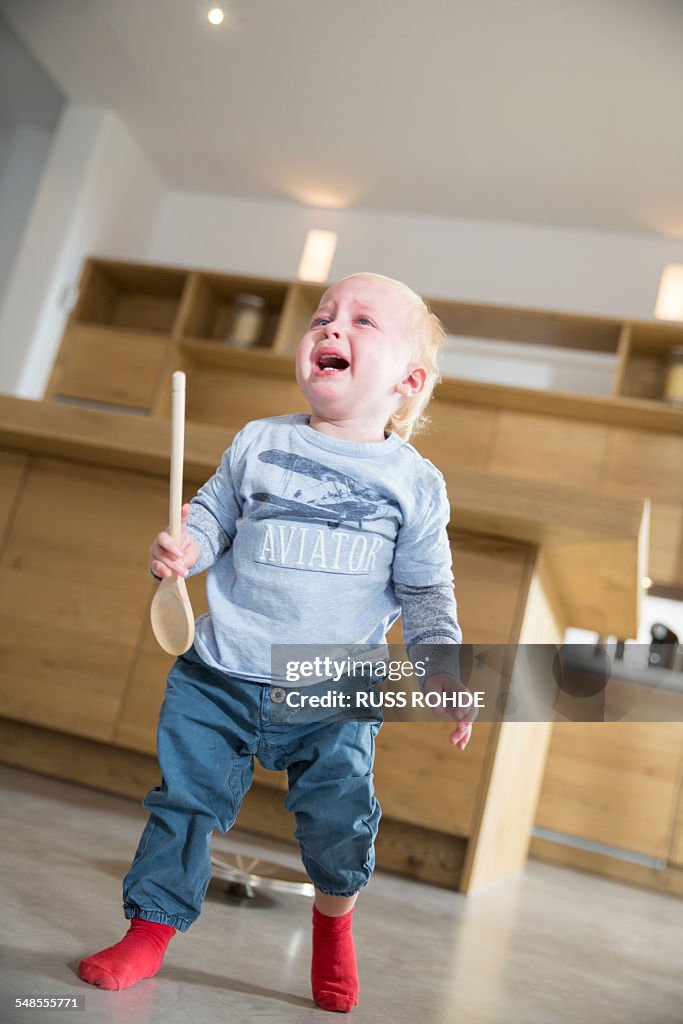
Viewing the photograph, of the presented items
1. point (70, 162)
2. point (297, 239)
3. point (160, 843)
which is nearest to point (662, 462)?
point (297, 239)

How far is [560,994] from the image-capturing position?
805 millimetres

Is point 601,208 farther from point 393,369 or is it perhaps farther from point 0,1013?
point 0,1013

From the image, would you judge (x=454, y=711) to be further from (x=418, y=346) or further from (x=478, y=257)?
(x=478, y=257)

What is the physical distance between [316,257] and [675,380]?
0.99 meters

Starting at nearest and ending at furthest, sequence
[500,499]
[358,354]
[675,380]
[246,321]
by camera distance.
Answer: [358,354], [500,499], [675,380], [246,321]

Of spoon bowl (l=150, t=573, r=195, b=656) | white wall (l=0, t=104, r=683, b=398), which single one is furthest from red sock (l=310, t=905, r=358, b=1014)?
white wall (l=0, t=104, r=683, b=398)

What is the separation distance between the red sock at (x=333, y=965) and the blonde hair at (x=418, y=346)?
374mm

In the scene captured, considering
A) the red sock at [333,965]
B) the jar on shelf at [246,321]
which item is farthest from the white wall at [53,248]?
the red sock at [333,965]

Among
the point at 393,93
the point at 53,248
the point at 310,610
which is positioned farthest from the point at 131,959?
the point at 53,248

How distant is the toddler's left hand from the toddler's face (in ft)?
0.67

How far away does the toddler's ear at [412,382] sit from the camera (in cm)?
72

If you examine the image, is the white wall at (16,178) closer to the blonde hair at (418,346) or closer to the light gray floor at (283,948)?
the light gray floor at (283,948)

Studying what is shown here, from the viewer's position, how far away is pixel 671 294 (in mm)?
2453

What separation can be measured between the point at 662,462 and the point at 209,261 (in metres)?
1.40
